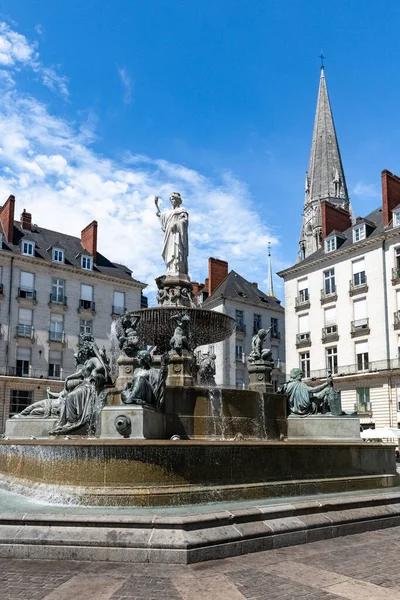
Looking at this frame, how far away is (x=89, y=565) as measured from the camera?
671 cm

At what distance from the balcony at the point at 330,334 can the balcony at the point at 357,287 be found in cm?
337

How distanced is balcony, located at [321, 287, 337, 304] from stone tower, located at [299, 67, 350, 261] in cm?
5477

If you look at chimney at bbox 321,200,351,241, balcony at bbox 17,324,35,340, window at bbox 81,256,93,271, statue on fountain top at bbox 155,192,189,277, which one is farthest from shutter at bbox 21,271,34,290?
statue on fountain top at bbox 155,192,189,277

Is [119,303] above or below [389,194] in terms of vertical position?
below

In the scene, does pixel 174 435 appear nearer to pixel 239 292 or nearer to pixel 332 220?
pixel 332 220

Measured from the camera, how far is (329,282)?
5119 centimetres

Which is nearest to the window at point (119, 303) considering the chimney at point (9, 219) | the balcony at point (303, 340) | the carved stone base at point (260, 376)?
the chimney at point (9, 219)

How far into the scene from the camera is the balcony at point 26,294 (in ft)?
164

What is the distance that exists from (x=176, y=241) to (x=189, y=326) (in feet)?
11.5

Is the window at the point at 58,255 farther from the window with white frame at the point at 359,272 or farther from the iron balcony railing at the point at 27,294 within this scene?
the window with white frame at the point at 359,272

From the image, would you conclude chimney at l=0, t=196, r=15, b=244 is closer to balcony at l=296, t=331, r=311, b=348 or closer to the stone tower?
balcony at l=296, t=331, r=311, b=348

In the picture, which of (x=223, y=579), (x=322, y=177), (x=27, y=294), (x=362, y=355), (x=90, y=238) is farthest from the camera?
(x=322, y=177)

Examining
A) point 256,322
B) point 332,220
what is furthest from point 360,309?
point 256,322

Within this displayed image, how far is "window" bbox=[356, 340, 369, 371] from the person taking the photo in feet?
153
